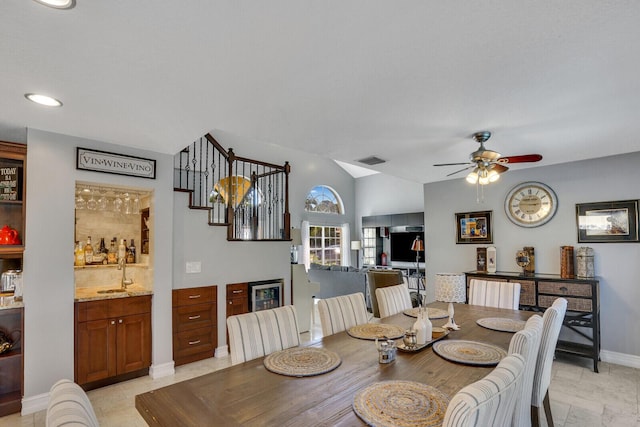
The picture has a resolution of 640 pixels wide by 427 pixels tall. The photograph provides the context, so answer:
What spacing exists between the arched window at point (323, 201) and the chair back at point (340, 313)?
6696 mm

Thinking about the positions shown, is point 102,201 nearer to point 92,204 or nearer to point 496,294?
point 92,204

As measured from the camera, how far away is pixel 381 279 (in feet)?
19.2

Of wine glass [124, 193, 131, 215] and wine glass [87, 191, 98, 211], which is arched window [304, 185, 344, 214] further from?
wine glass [87, 191, 98, 211]

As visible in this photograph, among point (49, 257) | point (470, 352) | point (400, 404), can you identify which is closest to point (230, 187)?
point (49, 257)

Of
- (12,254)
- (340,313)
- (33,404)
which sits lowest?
(33,404)

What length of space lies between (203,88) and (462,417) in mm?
2157

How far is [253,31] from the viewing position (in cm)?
161

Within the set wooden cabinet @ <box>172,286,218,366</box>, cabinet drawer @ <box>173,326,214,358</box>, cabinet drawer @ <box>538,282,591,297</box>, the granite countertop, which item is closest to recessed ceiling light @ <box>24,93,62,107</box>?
the granite countertop

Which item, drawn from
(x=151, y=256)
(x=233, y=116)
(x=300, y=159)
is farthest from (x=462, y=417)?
(x=300, y=159)

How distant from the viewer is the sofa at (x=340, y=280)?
6.59m

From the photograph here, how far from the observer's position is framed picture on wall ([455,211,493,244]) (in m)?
4.98

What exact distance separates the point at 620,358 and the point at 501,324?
2540mm

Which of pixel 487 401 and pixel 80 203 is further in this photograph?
pixel 80 203

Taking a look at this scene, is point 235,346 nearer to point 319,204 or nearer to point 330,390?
point 330,390
